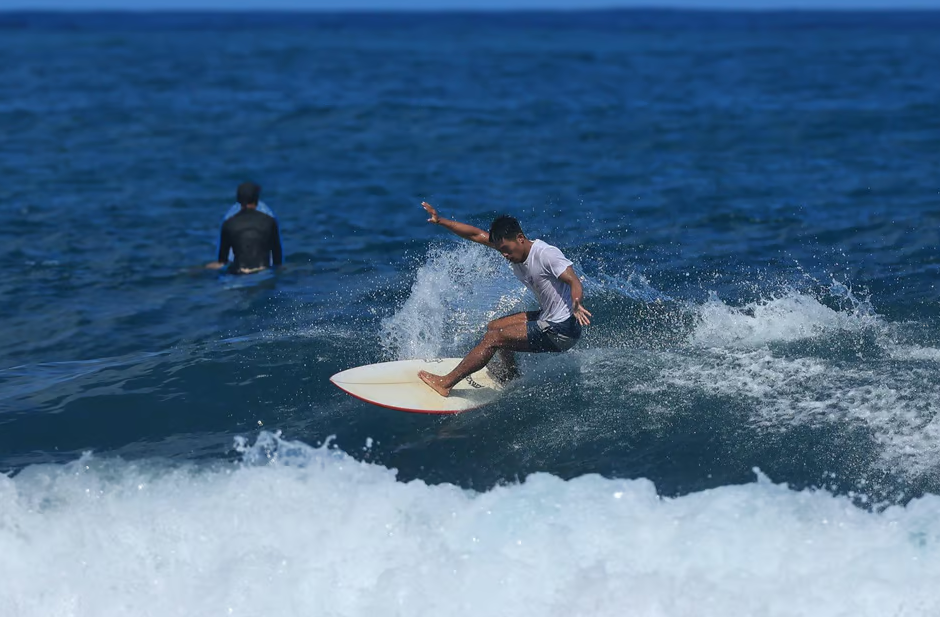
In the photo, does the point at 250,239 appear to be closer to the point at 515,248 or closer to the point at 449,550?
the point at 515,248

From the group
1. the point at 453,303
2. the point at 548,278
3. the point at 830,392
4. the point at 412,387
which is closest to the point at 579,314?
the point at 548,278

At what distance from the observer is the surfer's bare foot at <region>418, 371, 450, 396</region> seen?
36.0 ft

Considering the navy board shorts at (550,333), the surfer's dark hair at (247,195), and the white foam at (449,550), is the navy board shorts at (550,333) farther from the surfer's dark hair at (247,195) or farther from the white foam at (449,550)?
the surfer's dark hair at (247,195)

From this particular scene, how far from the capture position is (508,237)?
1020cm

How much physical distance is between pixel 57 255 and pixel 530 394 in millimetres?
9960

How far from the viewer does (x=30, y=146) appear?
2752 centimetres

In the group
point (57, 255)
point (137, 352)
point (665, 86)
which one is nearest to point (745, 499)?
point (137, 352)

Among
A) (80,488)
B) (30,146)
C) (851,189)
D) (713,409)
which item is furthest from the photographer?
(30,146)

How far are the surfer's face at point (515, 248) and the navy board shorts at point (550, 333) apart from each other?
0.67 metres

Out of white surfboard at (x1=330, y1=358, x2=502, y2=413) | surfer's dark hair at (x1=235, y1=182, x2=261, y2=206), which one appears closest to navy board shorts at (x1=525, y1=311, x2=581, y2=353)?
white surfboard at (x1=330, y1=358, x2=502, y2=413)

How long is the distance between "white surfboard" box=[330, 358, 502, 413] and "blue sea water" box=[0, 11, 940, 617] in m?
0.18

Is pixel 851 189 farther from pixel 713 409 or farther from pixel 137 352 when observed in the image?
pixel 137 352

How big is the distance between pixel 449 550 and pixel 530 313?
293 centimetres

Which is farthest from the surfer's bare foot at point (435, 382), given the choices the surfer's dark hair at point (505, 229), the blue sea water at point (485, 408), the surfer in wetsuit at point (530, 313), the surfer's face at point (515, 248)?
the surfer's dark hair at point (505, 229)
